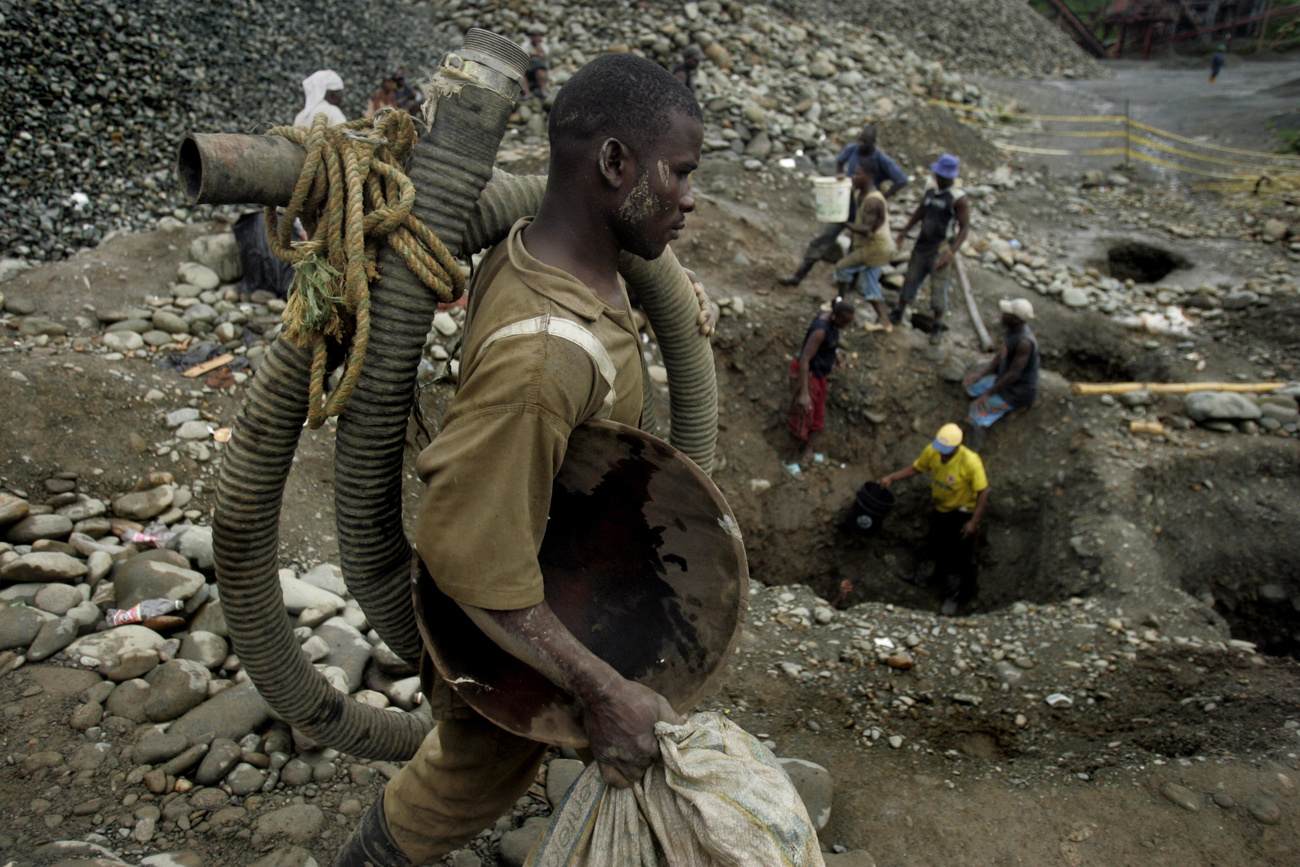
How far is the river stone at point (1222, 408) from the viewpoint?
5.94 meters

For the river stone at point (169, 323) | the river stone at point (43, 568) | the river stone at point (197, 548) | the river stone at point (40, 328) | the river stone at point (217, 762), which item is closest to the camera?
the river stone at point (217, 762)

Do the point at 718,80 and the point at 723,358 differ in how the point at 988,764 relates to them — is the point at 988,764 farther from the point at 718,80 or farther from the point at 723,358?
the point at 718,80

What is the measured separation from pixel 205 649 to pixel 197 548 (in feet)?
2.03

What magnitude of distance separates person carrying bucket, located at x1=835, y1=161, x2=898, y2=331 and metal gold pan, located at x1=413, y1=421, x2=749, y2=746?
5637 millimetres

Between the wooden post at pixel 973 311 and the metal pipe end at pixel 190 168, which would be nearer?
the metal pipe end at pixel 190 168

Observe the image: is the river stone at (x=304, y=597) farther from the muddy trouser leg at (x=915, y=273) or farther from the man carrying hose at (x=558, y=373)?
the muddy trouser leg at (x=915, y=273)

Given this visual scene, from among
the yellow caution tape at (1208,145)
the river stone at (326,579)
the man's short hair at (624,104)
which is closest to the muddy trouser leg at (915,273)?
the river stone at (326,579)

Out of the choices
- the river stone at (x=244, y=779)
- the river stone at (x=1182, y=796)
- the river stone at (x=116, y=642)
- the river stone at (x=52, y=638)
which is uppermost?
the river stone at (x=52, y=638)

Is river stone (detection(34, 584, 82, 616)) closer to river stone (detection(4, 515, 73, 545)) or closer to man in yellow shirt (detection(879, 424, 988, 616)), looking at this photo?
river stone (detection(4, 515, 73, 545))

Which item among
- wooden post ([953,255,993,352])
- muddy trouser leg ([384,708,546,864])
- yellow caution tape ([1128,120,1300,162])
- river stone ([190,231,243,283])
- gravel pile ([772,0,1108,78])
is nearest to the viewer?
muddy trouser leg ([384,708,546,864])

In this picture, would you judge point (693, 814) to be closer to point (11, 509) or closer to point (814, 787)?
point (814, 787)

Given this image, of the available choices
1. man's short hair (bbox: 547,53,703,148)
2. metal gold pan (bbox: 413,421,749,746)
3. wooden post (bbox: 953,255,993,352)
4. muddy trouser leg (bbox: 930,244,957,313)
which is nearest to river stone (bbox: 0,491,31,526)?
metal gold pan (bbox: 413,421,749,746)

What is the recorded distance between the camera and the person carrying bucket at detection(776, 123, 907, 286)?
7.16m

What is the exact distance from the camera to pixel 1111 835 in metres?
2.96
